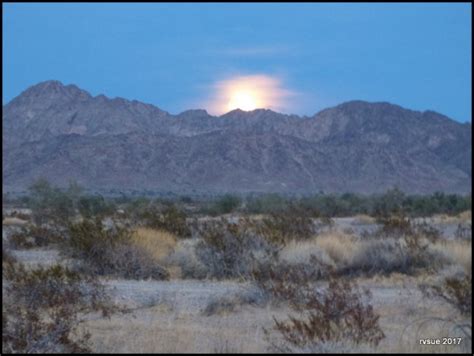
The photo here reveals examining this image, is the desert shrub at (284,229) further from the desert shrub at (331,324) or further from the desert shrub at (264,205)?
the desert shrub at (264,205)

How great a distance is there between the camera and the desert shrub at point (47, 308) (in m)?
12.5

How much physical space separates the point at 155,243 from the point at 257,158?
291 ft

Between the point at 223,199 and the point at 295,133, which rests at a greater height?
the point at 295,133

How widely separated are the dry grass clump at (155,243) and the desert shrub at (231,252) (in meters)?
1.35

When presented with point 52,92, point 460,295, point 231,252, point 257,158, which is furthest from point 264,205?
point 52,92

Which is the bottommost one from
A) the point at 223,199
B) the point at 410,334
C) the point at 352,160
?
the point at 410,334

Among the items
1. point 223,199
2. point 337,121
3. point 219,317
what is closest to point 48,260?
point 219,317

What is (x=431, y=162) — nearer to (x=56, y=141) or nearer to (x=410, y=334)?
(x=56, y=141)

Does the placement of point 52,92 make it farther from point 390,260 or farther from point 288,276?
point 288,276

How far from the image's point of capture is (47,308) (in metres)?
15.1

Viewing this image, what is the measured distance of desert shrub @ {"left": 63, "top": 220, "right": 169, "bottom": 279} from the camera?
23500mm

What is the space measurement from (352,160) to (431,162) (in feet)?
33.7

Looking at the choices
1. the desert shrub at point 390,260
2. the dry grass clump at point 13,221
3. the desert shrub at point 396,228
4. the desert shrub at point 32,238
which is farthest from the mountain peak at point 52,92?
the desert shrub at point 390,260

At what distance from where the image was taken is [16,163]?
112875 mm
